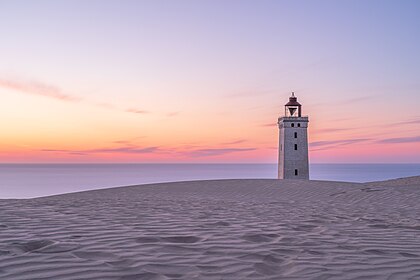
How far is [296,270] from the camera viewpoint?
4.02 metres

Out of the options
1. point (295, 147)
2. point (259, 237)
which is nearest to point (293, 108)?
point (295, 147)

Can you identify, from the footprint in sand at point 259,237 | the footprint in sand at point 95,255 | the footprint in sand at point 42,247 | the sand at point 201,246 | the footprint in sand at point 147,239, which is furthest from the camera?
the footprint in sand at point 259,237

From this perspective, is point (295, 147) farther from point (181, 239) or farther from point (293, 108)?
point (181, 239)

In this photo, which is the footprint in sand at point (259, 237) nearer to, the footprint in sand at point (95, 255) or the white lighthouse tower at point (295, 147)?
the footprint in sand at point (95, 255)

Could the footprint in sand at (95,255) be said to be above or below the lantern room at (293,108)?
below

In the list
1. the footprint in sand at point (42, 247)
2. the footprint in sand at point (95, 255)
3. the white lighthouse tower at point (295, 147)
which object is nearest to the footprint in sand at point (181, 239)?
the footprint in sand at point (95, 255)

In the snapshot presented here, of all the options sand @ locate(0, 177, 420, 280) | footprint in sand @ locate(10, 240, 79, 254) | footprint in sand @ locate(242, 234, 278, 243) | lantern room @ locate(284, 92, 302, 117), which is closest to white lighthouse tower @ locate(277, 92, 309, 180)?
lantern room @ locate(284, 92, 302, 117)

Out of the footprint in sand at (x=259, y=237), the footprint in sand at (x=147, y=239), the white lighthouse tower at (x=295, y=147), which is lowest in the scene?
the footprint in sand at (x=259, y=237)

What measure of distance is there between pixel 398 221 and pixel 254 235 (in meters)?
3.70

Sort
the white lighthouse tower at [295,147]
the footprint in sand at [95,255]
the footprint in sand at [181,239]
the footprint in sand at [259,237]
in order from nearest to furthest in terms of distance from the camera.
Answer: the footprint in sand at [95,255]
the footprint in sand at [181,239]
the footprint in sand at [259,237]
the white lighthouse tower at [295,147]

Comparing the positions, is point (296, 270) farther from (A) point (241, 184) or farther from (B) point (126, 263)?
(A) point (241, 184)

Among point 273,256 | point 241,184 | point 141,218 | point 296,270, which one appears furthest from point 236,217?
point 241,184

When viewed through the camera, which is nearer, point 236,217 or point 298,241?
point 298,241

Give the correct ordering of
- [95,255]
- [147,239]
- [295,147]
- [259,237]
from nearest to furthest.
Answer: [95,255] < [147,239] < [259,237] < [295,147]
